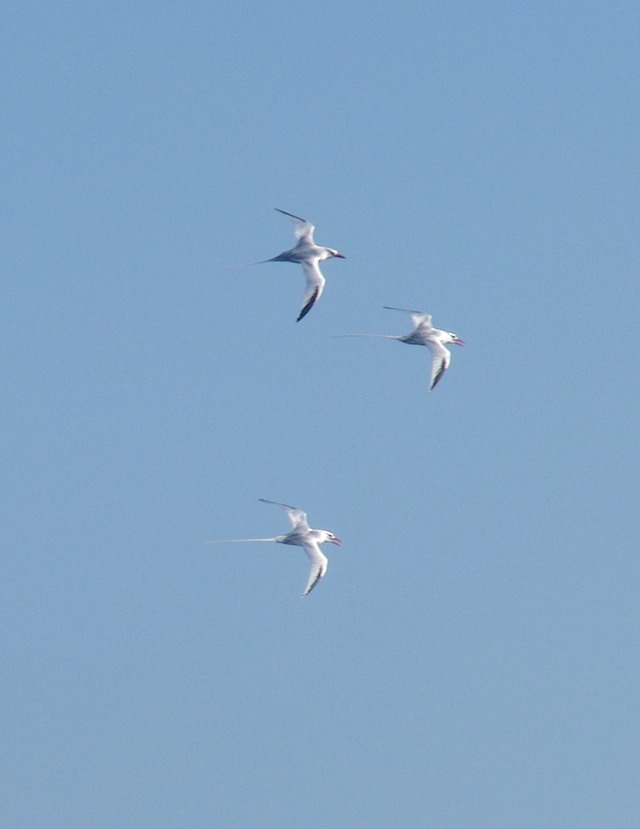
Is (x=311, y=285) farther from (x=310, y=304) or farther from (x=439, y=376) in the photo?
(x=439, y=376)

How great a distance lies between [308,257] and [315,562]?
1372cm

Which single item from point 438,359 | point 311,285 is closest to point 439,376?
point 438,359

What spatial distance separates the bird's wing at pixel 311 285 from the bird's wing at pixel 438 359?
7.25 meters

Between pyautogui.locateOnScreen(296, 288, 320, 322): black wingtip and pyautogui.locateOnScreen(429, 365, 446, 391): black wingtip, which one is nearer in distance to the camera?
pyautogui.locateOnScreen(296, 288, 320, 322): black wingtip

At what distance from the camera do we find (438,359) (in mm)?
98250

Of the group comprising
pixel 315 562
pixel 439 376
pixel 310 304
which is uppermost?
pixel 310 304

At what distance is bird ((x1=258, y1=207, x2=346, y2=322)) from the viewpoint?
9212 cm

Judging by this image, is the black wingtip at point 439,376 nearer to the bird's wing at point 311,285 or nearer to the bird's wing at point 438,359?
the bird's wing at point 438,359

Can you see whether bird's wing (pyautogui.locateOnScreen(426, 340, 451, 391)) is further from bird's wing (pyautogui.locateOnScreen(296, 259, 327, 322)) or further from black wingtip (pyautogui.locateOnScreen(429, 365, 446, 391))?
bird's wing (pyautogui.locateOnScreen(296, 259, 327, 322))

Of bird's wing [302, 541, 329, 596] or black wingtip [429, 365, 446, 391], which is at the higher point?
black wingtip [429, 365, 446, 391]

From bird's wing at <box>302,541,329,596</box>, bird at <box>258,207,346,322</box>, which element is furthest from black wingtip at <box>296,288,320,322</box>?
bird's wing at <box>302,541,329,596</box>

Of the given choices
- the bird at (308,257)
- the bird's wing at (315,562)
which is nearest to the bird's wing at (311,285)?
the bird at (308,257)

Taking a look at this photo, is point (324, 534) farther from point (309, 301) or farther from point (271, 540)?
point (309, 301)

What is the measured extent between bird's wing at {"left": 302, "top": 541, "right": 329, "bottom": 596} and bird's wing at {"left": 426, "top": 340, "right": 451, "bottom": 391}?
934 centimetres
